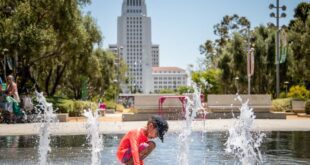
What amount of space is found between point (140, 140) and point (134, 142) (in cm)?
15

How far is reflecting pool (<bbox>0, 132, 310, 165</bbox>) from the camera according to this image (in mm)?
9828

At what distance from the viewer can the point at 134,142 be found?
199 inches

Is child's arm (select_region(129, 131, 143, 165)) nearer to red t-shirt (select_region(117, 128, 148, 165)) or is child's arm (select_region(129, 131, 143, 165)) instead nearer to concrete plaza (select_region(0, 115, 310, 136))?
red t-shirt (select_region(117, 128, 148, 165))

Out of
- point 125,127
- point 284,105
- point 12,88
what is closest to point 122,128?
point 125,127

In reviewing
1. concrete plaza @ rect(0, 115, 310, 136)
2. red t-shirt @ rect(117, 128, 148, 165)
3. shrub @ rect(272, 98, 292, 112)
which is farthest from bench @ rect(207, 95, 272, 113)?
red t-shirt @ rect(117, 128, 148, 165)

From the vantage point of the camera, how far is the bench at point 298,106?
33562 mm

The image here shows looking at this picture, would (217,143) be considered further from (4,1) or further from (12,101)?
(4,1)

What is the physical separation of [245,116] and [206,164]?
1.12 meters

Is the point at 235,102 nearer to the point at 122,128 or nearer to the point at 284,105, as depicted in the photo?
the point at 284,105

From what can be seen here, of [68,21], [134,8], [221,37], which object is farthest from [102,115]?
[134,8]

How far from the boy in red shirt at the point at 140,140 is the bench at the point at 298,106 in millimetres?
29819

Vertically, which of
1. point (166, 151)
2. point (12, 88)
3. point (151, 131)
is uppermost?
point (12, 88)

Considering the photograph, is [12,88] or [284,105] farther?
[284,105]

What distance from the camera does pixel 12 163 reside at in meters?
9.71
